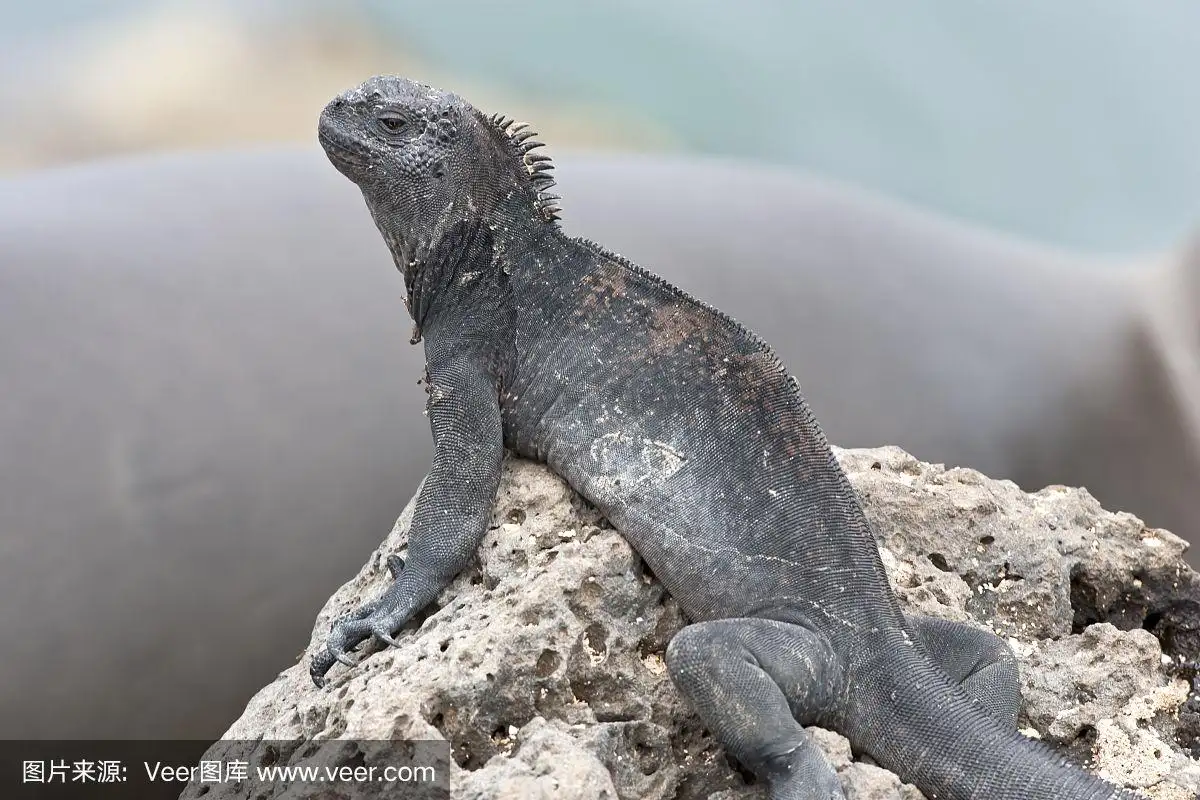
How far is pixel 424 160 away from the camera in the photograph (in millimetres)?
3750

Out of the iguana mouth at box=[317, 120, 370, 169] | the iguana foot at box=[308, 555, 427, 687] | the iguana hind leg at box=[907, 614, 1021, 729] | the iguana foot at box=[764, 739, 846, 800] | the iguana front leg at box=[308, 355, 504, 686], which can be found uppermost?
the iguana mouth at box=[317, 120, 370, 169]

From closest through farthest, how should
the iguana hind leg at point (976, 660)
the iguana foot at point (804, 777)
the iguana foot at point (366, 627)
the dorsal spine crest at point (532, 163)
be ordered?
1. the iguana foot at point (804, 777)
2. the iguana hind leg at point (976, 660)
3. the iguana foot at point (366, 627)
4. the dorsal spine crest at point (532, 163)

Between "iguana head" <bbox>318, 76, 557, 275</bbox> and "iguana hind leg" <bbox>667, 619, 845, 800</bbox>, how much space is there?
1.70m

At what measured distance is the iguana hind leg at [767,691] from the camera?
2789mm

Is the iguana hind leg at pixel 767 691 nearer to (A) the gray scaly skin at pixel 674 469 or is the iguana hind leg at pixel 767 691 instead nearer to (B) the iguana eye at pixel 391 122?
(A) the gray scaly skin at pixel 674 469

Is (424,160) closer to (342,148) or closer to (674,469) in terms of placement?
(342,148)

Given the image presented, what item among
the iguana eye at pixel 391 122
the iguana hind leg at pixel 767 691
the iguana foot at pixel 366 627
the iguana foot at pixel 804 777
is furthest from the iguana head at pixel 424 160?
the iguana foot at pixel 804 777

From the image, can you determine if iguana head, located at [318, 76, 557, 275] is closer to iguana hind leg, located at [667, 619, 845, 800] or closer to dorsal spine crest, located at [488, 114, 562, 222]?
dorsal spine crest, located at [488, 114, 562, 222]

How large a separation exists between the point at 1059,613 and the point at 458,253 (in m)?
2.51

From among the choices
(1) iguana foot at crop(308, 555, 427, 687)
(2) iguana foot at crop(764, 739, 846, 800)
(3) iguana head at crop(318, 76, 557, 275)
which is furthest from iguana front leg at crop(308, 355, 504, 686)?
(2) iguana foot at crop(764, 739, 846, 800)

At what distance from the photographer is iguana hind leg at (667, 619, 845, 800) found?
2789 mm

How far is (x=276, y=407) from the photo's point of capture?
5535 mm

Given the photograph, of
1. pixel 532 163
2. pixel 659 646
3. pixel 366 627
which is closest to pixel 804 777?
pixel 659 646

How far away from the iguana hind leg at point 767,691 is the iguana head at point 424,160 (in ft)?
5.58
